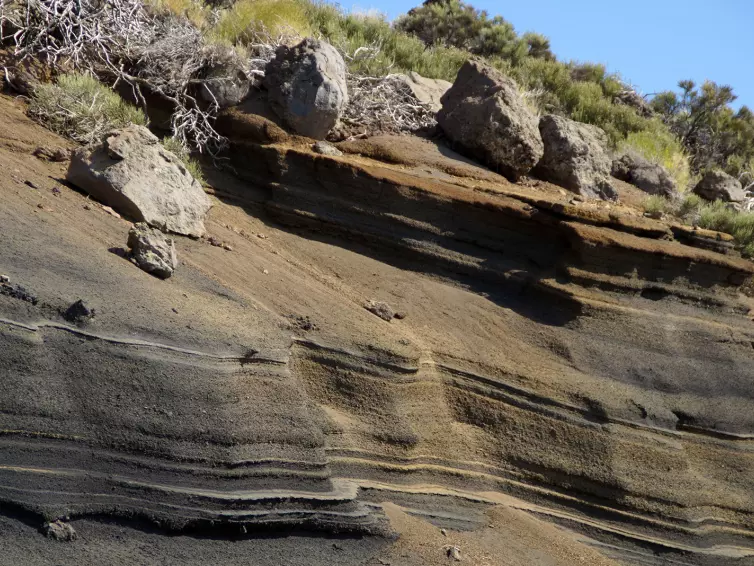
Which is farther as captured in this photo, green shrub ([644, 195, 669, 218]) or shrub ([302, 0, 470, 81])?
shrub ([302, 0, 470, 81])

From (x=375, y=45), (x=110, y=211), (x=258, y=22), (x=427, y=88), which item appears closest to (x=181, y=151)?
(x=110, y=211)

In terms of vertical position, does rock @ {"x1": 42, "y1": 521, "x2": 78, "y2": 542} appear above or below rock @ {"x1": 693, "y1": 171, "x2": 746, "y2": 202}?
below

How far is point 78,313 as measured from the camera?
4.28 m

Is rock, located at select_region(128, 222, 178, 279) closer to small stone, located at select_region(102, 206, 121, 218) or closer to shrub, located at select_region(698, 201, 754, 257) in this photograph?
small stone, located at select_region(102, 206, 121, 218)

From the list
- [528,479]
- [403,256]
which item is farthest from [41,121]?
[528,479]

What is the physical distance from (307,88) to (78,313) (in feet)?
12.9

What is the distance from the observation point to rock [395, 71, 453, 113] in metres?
9.19

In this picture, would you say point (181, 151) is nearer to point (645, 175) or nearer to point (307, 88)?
point (307, 88)

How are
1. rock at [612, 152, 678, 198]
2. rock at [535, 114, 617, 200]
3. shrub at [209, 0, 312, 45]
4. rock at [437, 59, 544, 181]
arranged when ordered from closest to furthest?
rock at [437, 59, 544, 181]
rock at [535, 114, 617, 200]
shrub at [209, 0, 312, 45]
rock at [612, 152, 678, 198]

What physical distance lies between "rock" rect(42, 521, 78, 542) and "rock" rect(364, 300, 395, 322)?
2950 mm

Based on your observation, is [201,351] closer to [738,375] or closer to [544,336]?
[544,336]

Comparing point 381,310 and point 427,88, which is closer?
point 381,310

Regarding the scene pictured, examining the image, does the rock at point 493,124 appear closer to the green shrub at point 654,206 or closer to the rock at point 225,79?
the green shrub at point 654,206

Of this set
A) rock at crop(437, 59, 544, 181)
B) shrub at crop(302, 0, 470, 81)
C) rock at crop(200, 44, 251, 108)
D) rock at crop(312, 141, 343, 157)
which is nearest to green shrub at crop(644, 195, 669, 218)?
rock at crop(437, 59, 544, 181)
